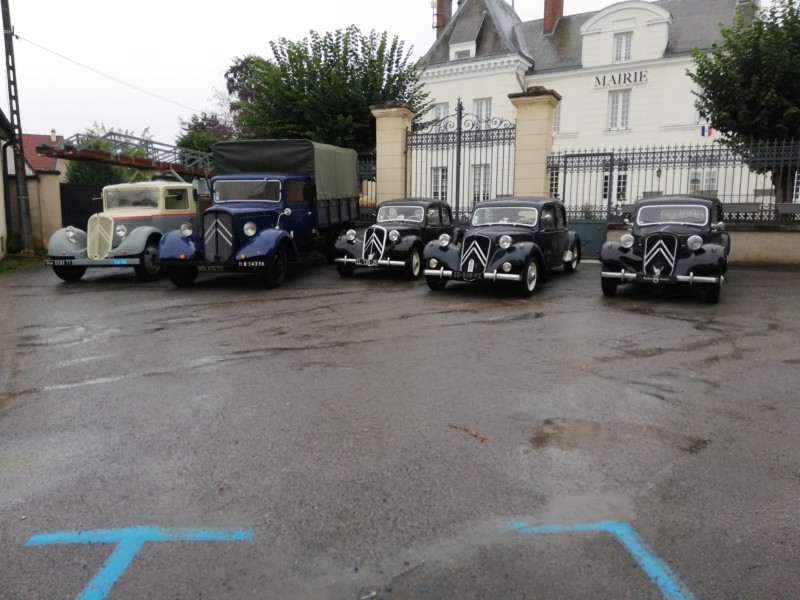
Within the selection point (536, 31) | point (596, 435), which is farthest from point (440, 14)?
point (596, 435)

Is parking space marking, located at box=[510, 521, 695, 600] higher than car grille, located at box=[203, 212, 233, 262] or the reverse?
the reverse

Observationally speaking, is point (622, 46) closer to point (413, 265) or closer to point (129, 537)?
point (413, 265)

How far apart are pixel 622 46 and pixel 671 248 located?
2367cm

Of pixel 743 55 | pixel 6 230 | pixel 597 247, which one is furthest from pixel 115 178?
pixel 743 55

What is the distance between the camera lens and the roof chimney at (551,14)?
107 feet

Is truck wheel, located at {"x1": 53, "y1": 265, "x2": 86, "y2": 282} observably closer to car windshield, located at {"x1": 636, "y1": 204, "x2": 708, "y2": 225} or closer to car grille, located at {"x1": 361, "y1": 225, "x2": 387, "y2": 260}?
car grille, located at {"x1": 361, "y1": 225, "x2": 387, "y2": 260}

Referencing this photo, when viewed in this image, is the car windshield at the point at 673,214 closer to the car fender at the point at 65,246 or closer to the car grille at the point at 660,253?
the car grille at the point at 660,253

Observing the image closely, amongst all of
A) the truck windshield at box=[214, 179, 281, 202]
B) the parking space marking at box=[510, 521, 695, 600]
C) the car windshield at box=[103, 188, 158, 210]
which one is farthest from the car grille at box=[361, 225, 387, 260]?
the parking space marking at box=[510, 521, 695, 600]

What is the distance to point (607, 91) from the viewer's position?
29.3 m

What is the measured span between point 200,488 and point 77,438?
4.36 ft

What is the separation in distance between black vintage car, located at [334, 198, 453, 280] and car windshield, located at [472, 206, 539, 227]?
55.9 inches

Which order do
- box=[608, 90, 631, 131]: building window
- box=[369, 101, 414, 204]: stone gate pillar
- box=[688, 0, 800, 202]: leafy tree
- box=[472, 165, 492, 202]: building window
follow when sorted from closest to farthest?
box=[688, 0, 800, 202]: leafy tree
box=[472, 165, 492, 202]: building window
box=[369, 101, 414, 204]: stone gate pillar
box=[608, 90, 631, 131]: building window

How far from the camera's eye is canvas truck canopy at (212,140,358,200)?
1291 cm

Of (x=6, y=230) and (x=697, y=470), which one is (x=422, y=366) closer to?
(x=697, y=470)
